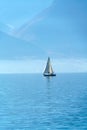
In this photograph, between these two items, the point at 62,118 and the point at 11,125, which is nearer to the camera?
the point at 11,125

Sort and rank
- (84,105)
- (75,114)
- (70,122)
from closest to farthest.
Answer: (70,122) → (75,114) → (84,105)

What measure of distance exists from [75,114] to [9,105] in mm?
19666

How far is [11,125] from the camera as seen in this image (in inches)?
2613

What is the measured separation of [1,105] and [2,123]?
26225 millimetres

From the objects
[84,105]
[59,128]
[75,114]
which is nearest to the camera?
[59,128]

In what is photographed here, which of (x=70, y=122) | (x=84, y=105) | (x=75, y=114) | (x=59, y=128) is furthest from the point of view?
(x=84, y=105)

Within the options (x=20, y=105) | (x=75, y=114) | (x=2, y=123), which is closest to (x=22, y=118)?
(x=2, y=123)

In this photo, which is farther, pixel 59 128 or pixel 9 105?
pixel 9 105

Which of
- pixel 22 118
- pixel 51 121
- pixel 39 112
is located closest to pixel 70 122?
pixel 51 121

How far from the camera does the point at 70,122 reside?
6856 cm

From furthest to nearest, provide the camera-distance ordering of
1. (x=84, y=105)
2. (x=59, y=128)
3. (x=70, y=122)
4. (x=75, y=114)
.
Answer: (x=84, y=105), (x=75, y=114), (x=70, y=122), (x=59, y=128)

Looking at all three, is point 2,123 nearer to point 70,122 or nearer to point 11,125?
point 11,125

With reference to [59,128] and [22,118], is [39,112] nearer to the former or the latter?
[22,118]

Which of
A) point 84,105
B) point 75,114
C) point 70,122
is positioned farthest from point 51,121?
point 84,105
